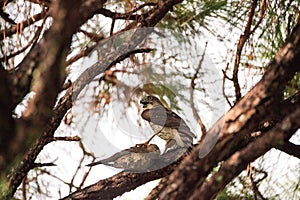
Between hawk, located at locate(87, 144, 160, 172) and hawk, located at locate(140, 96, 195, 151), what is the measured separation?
0.06 metres

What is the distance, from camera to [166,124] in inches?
61.4

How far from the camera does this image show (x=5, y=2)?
4.36 ft

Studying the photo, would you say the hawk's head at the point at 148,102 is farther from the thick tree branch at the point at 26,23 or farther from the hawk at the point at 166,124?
the thick tree branch at the point at 26,23

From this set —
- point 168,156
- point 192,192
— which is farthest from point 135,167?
point 192,192

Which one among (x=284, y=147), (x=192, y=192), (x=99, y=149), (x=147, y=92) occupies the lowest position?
(x=192, y=192)

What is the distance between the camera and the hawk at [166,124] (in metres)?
1.51

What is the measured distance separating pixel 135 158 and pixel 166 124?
6.4 inches

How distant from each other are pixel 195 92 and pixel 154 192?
0.32 m

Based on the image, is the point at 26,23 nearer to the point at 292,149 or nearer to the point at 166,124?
the point at 166,124

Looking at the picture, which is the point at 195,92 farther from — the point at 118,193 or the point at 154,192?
the point at 118,193

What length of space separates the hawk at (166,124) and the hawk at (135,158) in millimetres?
57

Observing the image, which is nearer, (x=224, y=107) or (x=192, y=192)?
(x=192, y=192)

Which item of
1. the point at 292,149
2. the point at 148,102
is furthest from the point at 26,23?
the point at 292,149

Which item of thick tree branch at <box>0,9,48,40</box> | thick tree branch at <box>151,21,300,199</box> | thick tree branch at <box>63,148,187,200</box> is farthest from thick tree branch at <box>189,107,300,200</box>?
thick tree branch at <box>0,9,48,40</box>
